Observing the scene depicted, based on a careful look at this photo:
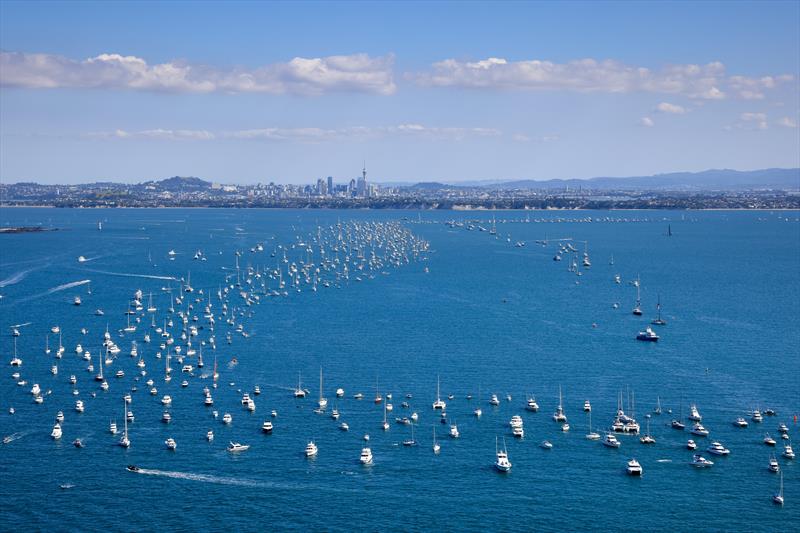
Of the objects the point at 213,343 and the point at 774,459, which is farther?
the point at 213,343

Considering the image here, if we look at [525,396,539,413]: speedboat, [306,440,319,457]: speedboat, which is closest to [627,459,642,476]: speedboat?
[525,396,539,413]: speedboat

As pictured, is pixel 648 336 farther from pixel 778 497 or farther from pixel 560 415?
pixel 778 497

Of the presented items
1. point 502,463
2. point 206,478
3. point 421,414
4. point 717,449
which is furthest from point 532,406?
point 206,478

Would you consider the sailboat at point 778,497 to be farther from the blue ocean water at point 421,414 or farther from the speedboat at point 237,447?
the speedboat at point 237,447

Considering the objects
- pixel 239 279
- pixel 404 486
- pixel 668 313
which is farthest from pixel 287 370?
pixel 239 279

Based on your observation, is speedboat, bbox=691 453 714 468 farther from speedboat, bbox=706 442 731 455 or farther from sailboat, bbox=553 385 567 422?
sailboat, bbox=553 385 567 422

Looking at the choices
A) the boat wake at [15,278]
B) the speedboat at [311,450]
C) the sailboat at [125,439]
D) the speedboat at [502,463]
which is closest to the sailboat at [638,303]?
the speedboat at [502,463]

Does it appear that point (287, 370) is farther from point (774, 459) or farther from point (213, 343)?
point (774, 459)
